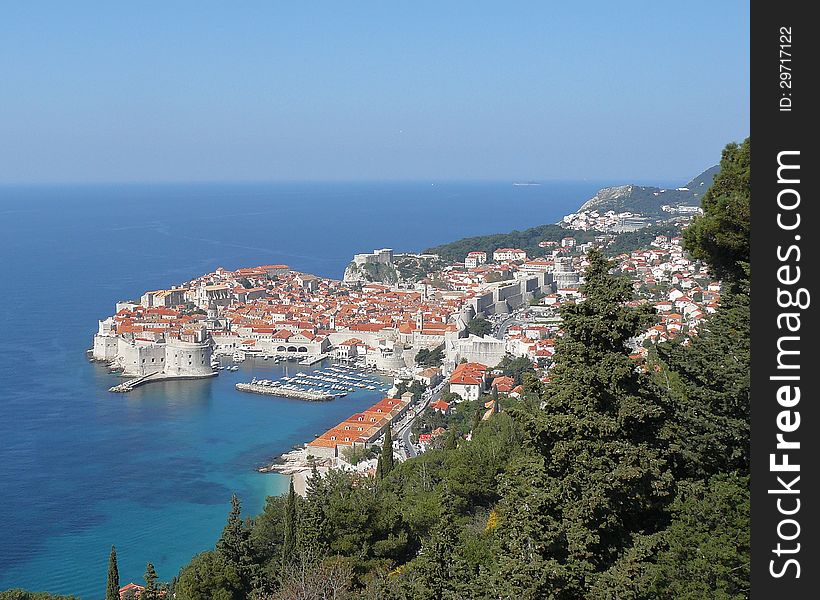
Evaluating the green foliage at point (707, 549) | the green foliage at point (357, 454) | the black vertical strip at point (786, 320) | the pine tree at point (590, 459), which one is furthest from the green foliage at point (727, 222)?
the green foliage at point (357, 454)

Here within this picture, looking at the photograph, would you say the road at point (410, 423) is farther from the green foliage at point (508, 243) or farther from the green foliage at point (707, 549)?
the green foliage at point (508, 243)

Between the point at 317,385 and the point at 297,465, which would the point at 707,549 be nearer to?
the point at 297,465

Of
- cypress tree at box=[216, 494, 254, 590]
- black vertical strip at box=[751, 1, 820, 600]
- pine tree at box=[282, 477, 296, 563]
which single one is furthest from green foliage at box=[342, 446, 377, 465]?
black vertical strip at box=[751, 1, 820, 600]

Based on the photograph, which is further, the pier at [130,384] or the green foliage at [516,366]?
the pier at [130,384]

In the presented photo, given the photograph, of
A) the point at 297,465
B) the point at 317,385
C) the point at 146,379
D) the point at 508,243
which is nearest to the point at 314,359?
the point at 317,385

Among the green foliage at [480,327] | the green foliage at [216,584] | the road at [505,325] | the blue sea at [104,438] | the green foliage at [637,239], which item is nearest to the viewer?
the green foliage at [216,584]

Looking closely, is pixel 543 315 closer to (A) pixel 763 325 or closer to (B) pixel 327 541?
(B) pixel 327 541

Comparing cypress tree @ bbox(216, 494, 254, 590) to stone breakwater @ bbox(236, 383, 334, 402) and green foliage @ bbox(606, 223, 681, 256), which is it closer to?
stone breakwater @ bbox(236, 383, 334, 402)
